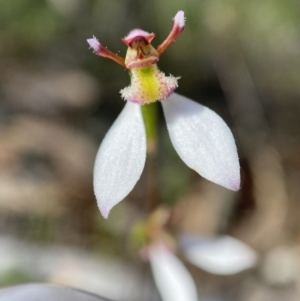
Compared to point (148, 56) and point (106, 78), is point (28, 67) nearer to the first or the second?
point (106, 78)

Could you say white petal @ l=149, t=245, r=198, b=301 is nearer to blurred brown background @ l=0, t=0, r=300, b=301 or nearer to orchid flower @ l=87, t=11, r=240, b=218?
blurred brown background @ l=0, t=0, r=300, b=301

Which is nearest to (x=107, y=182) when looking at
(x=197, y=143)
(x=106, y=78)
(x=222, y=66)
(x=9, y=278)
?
(x=197, y=143)

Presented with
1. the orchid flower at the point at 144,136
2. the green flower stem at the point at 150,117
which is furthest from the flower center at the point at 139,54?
the green flower stem at the point at 150,117

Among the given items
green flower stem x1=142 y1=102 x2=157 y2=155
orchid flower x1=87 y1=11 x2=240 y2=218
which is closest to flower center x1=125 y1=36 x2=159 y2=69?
orchid flower x1=87 y1=11 x2=240 y2=218

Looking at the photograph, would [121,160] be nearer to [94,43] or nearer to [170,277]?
[94,43]

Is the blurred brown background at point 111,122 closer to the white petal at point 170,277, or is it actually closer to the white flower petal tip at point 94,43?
the white petal at point 170,277

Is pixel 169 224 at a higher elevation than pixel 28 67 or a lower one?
lower

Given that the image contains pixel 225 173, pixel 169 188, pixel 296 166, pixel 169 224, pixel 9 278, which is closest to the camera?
pixel 225 173
